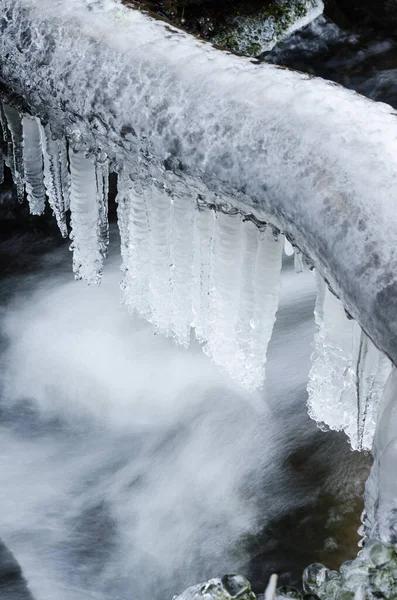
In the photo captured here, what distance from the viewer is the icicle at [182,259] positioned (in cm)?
195

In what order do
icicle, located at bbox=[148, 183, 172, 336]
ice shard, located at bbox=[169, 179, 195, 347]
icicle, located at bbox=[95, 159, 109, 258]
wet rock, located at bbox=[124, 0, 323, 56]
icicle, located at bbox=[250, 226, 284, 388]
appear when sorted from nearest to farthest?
icicle, located at bbox=[250, 226, 284, 388]
ice shard, located at bbox=[169, 179, 195, 347]
icicle, located at bbox=[148, 183, 172, 336]
icicle, located at bbox=[95, 159, 109, 258]
wet rock, located at bbox=[124, 0, 323, 56]

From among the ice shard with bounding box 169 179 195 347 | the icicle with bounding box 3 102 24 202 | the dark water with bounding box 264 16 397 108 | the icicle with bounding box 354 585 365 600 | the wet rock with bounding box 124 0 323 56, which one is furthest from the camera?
the dark water with bounding box 264 16 397 108

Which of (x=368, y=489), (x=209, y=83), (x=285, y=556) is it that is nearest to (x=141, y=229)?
(x=209, y=83)

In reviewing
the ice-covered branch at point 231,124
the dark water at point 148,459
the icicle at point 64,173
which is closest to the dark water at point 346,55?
the dark water at point 148,459

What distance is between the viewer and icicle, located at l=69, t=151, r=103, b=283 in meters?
2.23

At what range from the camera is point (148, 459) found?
9.50ft

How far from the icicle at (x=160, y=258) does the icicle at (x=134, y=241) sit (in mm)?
32

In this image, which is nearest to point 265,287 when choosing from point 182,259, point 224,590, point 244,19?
point 182,259

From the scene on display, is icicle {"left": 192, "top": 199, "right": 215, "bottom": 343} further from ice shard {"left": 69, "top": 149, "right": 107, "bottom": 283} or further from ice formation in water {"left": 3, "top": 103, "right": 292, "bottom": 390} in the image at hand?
ice shard {"left": 69, "top": 149, "right": 107, "bottom": 283}

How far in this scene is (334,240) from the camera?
4.40ft

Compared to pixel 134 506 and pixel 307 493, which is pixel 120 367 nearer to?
pixel 134 506

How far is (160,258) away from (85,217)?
0.38 meters

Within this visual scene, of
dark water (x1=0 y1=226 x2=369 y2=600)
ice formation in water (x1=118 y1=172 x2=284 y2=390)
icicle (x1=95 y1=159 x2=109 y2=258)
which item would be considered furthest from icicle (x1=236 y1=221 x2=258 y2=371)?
dark water (x1=0 y1=226 x2=369 y2=600)

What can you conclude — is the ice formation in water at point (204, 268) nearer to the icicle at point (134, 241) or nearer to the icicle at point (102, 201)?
the icicle at point (134, 241)
